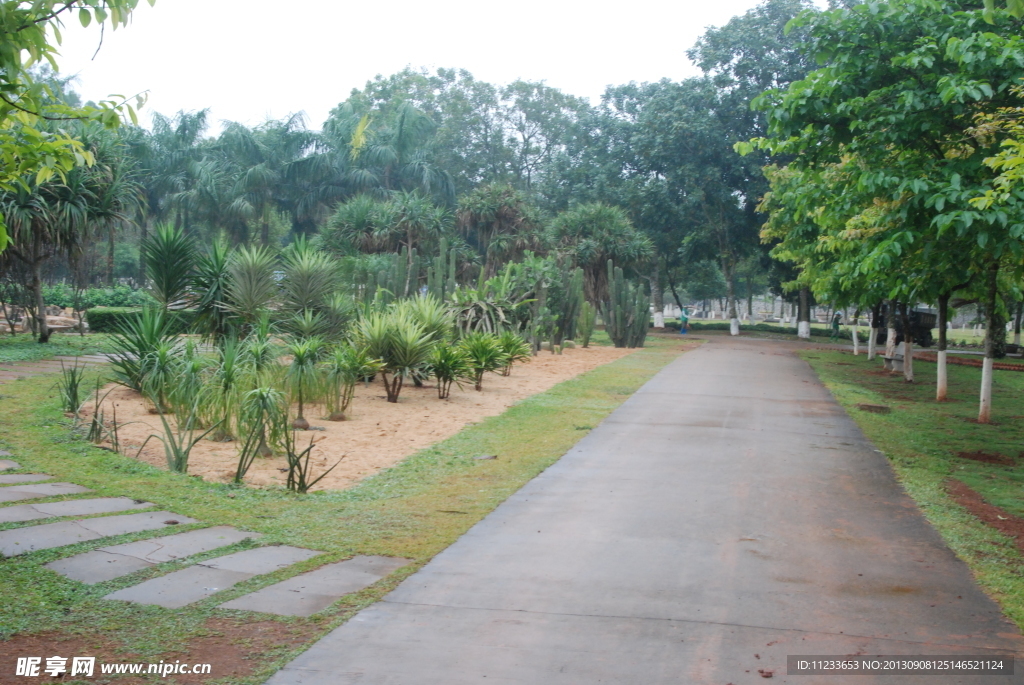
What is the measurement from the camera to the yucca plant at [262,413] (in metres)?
8.65

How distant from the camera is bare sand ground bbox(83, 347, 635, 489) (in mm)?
8789

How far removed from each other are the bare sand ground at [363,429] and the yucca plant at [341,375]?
0.20 meters

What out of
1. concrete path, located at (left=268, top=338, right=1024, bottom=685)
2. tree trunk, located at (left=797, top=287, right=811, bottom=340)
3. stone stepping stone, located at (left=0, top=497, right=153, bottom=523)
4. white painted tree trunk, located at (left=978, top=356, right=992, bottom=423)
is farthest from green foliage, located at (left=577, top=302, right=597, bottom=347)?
stone stepping stone, located at (left=0, top=497, right=153, bottom=523)

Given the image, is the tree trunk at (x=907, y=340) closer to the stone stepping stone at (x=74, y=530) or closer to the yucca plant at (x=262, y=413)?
the yucca plant at (x=262, y=413)

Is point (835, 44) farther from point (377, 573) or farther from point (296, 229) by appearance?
point (296, 229)

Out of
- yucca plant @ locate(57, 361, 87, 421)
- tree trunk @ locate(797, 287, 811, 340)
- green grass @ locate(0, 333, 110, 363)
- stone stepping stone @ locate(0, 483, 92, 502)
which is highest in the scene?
tree trunk @ locate(797, 287, 811, 340)

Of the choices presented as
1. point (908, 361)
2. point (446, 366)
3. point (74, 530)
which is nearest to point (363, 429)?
point (446, 366)

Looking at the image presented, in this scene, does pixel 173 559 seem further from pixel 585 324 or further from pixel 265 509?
pixel 585 324

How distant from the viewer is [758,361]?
2447cm

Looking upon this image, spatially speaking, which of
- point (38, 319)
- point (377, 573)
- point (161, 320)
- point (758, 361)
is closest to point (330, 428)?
point (161, 320)

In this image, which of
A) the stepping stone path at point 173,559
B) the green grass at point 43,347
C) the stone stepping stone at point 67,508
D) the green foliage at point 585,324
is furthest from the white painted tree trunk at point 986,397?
the green foliage at point 585,324

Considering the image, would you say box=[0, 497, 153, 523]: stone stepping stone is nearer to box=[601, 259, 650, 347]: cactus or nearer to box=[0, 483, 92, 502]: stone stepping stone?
box=[0, 483, 92, 502]: stone stepping stone

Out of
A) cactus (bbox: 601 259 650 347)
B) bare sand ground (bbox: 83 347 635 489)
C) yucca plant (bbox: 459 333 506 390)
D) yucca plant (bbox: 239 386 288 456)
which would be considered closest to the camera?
yucca plant (bbox: 239 386 288 456)

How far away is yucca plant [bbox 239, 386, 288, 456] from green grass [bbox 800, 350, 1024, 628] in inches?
244
